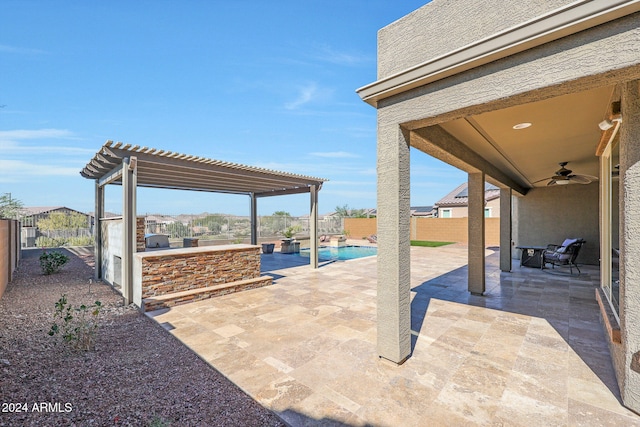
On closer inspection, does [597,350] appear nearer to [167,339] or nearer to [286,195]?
[167,339]

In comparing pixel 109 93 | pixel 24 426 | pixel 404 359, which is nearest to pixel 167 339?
pixel 24 426

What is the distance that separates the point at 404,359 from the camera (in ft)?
10.9

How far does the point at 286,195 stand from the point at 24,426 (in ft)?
32.7

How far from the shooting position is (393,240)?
3.15 m

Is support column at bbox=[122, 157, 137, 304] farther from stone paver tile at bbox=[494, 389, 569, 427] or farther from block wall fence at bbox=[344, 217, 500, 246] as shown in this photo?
block wall fence at bbox=[344, 217, 500, 246]

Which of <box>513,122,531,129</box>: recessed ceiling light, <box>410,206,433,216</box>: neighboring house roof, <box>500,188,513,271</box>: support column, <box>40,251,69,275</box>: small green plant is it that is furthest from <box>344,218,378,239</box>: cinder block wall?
A: <box>513,122,531,129</box>: recessed ceiling light

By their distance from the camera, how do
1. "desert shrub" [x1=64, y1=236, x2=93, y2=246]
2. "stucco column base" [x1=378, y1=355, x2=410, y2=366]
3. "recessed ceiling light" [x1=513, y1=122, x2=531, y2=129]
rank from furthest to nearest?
"desert shrub" [x1=64, y1=236, x2=93, y2=246] → "recessed ceiling light" [x1=513, y1=122, x2=531, y2=129] → "stucco column base" [x1=378, y1=355, x2=410, y2=366]

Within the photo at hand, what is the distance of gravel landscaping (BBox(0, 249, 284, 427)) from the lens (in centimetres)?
243

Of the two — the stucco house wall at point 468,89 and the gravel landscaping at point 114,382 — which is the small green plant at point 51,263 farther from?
the stucco house wall at point 468,89

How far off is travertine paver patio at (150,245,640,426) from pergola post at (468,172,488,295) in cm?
47

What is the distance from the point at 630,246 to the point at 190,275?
6.71 m

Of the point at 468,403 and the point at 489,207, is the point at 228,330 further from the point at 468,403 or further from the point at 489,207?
the point at 489,207

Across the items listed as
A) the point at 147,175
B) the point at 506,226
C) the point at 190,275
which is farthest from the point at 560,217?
the point at 147,175

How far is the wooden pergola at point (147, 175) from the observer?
571 cm
